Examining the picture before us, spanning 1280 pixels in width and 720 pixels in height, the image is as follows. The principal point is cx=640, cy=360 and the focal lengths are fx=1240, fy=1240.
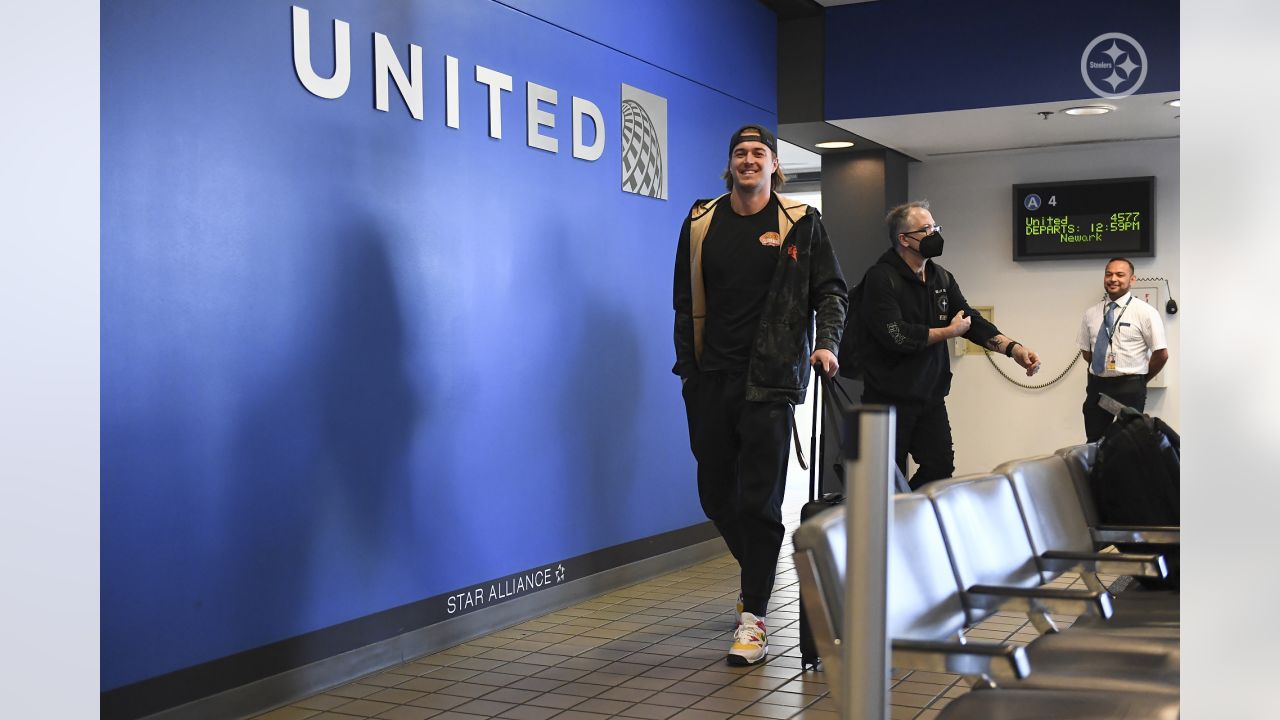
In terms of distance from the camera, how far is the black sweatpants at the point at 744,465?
13.1ft

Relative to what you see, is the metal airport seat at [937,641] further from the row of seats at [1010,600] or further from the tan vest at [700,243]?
the tan vest at [700,243]

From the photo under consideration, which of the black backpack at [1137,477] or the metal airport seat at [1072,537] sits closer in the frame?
the metal airport seat at [1072,537]

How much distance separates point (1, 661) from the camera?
5.80 ft

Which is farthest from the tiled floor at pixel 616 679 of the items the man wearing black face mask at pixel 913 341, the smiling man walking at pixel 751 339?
the man wearing black face mask at pixel 913 341

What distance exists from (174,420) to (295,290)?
57cm

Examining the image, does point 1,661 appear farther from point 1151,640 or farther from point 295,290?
point 1151,640

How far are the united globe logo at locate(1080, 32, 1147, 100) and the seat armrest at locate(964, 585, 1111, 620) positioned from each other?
5.28m

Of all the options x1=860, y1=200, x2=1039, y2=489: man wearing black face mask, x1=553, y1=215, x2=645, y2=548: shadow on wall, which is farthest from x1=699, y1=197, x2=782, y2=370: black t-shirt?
x1=553, y1=215, x2=645, y2=548: shadow on wall

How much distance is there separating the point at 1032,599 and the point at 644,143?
3682 millimetres

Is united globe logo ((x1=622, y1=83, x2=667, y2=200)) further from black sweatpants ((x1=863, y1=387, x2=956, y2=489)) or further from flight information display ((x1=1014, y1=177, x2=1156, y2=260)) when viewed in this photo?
flight information display ((x1=1014, y1=177, x2=1156, y2=260))

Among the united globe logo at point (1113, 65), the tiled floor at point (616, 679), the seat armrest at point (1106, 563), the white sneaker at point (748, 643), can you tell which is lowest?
the tiled floor at point (616, 679)

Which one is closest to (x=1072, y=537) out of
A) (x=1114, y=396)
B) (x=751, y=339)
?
(x=751, y=339)

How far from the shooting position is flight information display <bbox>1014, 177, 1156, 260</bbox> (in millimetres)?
8602

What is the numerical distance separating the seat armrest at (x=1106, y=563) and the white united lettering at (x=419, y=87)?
2.38 metres
